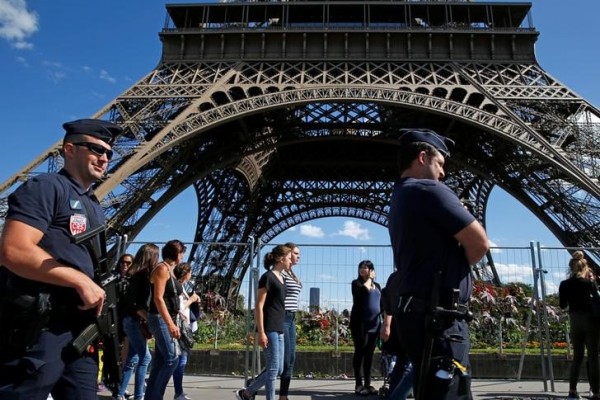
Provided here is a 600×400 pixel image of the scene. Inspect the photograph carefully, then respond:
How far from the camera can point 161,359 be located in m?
4.91

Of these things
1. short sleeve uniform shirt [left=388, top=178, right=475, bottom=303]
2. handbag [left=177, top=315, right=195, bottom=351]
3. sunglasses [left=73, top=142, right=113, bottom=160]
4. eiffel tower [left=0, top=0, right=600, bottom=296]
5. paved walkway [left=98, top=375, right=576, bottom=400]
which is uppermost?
eiffel tower [left=0, top=0, right=600, bottom=296]

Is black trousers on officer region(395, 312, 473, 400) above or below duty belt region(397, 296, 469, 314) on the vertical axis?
below

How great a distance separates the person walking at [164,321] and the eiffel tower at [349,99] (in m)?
9.94

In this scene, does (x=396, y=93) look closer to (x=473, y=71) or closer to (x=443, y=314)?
(x=473, y=71)

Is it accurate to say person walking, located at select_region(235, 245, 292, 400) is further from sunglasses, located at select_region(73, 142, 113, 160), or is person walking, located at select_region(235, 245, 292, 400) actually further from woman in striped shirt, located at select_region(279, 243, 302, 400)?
sunglasses, located at select_region(73, 142, 113, 160)

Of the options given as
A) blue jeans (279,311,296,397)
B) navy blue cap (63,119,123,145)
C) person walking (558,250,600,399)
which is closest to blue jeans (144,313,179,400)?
blue jeans (279,311,296,397)

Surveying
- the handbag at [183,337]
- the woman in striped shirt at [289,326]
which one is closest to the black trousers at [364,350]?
the woman in striped shirt at [289,326]

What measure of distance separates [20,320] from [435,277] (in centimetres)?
177

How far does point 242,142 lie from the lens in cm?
2256

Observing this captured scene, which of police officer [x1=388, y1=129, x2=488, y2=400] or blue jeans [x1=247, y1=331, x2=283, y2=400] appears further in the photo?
blue jeans [x1=247, y1=331, x2=283, y2=400]

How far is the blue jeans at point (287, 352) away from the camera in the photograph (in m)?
Result: 5.72

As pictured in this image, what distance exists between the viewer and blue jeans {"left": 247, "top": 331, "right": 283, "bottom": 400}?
5281 mm

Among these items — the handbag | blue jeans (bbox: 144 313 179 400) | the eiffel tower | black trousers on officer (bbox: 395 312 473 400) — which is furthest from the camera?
the eiffel tower

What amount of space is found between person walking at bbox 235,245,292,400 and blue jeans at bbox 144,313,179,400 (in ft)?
2.92
